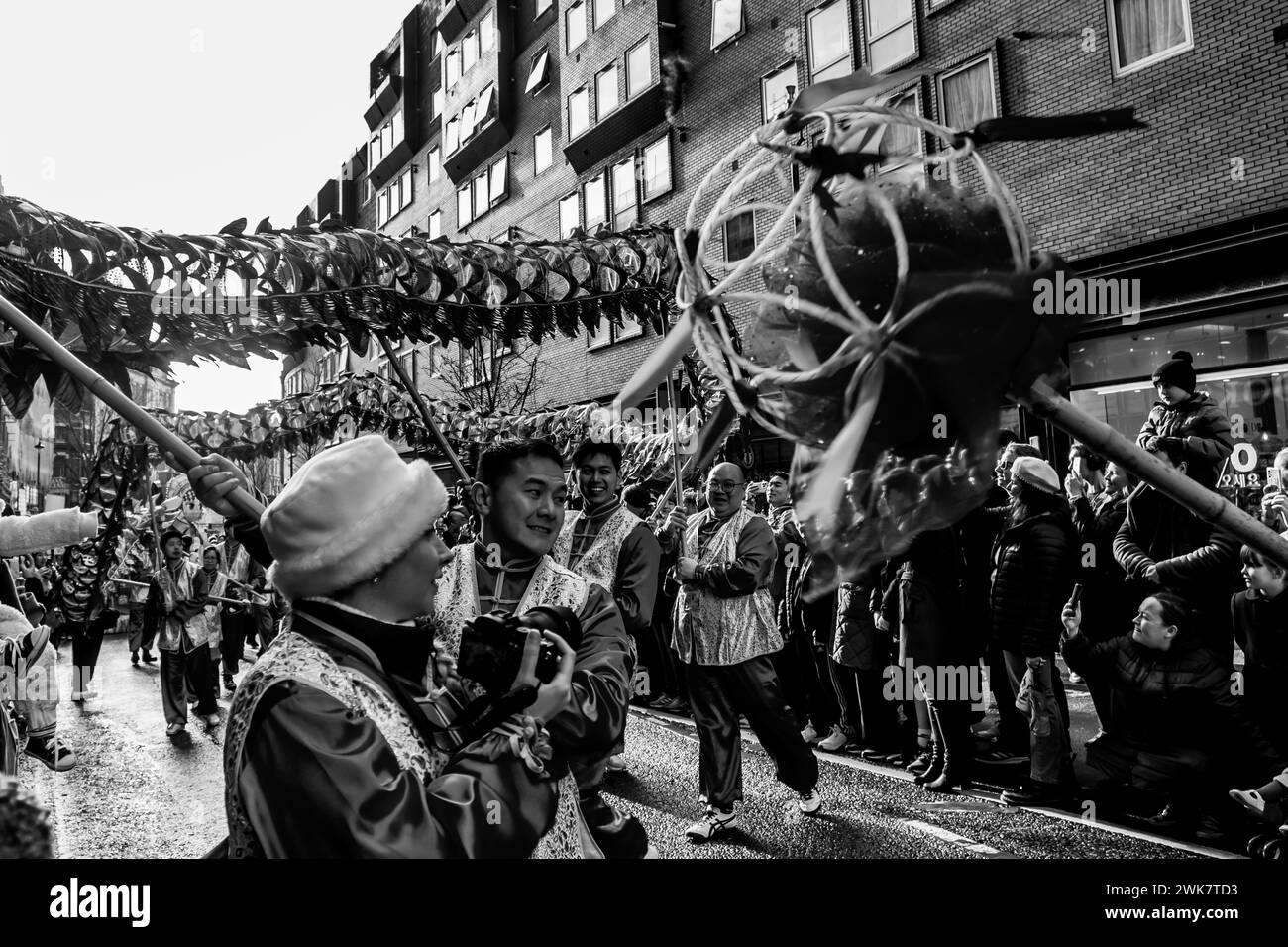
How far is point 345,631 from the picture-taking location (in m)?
1.42

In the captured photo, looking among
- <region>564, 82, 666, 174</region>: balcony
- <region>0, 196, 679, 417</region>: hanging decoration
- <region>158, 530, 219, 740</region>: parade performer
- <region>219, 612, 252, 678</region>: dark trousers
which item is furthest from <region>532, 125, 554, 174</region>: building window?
<region>0, 196, 679, 417</region>: hanging decoration

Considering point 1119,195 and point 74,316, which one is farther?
point 1119,195

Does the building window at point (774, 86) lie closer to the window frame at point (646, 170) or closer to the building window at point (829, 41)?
the building window at point (829, 41)

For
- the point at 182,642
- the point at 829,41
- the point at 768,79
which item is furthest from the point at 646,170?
the point at 182,642

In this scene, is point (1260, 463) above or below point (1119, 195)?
below

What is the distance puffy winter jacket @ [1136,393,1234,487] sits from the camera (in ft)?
12.4

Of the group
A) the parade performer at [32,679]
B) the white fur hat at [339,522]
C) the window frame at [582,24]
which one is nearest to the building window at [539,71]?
the window frame at [582,24]

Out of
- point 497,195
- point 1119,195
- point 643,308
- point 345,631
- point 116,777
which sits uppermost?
point 497,195

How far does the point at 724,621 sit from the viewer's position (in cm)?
471

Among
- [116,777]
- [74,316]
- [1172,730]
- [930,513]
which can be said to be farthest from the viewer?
[116,777]

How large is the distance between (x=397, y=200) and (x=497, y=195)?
13.6ft

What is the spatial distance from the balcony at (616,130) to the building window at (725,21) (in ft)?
4.24

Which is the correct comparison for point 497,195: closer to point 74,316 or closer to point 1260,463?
point 1260,463
